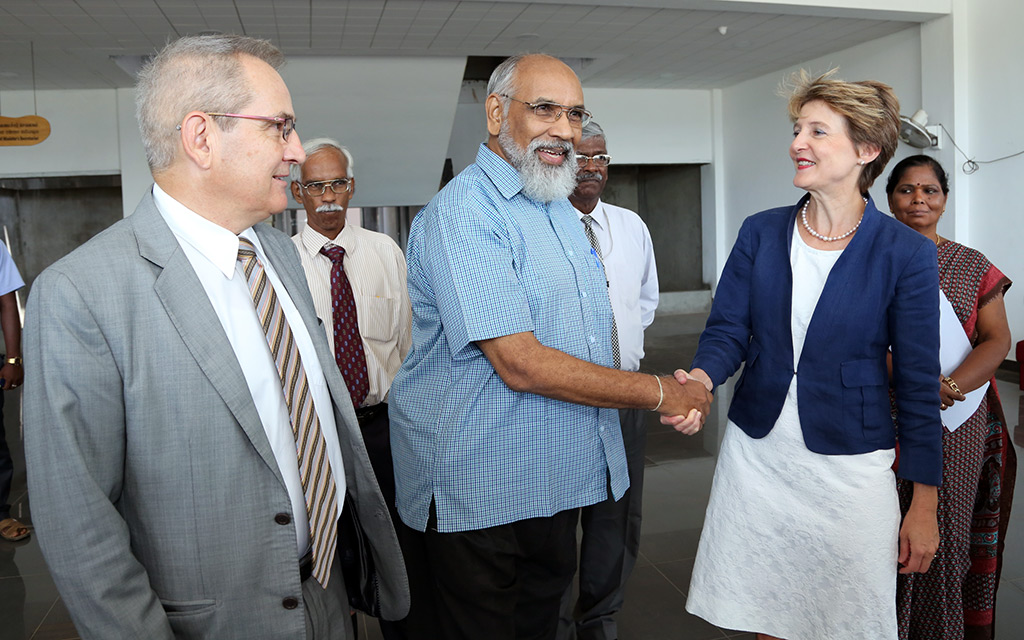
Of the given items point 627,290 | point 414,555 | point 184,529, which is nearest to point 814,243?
point 627,290

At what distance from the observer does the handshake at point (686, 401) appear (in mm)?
1911

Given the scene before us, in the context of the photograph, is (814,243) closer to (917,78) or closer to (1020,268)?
(1020,268)

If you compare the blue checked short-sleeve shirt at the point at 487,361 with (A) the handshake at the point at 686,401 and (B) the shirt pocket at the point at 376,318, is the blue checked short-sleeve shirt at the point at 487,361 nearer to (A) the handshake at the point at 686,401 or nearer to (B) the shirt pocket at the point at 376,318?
(A) the handshake at the point at 686,401

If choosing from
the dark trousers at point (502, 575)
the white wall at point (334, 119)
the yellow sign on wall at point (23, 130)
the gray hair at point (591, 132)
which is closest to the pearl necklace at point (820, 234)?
the dark trousers at point (502, 575)

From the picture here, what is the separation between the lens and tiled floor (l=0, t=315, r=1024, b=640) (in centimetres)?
288

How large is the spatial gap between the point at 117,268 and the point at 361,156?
10551mm

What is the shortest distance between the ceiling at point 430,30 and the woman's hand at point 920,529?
6.68 m

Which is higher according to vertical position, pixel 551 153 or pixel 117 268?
pixel 551 153

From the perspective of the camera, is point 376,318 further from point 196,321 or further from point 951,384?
point 951,384

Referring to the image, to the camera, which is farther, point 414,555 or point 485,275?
point 414,555

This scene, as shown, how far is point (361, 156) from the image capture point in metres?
11.4

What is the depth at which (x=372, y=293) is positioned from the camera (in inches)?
118

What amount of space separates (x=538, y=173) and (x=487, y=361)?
0.49m

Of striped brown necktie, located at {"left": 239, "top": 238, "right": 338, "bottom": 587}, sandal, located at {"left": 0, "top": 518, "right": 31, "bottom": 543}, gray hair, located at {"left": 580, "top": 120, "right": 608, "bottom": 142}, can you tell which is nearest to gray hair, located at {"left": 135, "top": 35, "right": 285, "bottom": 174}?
striped brown necktie, located at {"left": 239, "top": 238, "right": 338, "bottom": 587}
